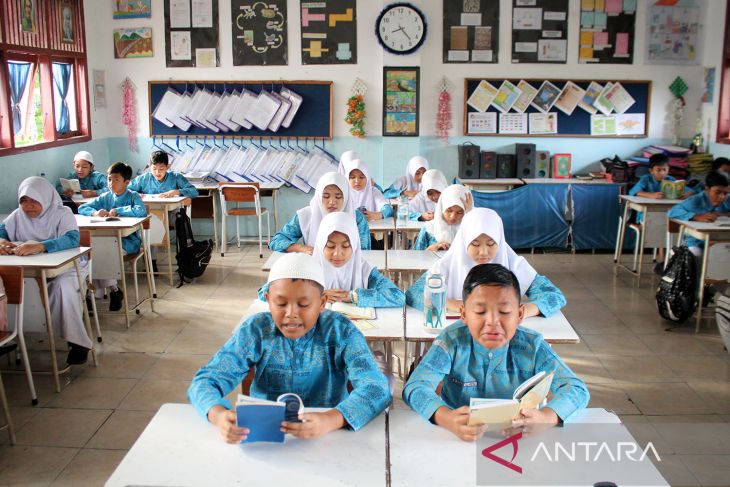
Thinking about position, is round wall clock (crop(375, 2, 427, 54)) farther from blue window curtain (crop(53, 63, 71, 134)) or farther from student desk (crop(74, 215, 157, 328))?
student desk (crop(74, 215, 157, 328))

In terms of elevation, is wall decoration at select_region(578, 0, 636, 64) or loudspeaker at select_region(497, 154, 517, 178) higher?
wall decoration at select_region(578, 0, 636, 64)

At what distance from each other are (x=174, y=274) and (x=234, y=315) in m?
1.73

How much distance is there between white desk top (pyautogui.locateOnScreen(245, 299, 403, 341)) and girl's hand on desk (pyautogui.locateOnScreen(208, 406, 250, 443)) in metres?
0.88

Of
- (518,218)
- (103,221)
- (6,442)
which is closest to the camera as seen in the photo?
(6,442)

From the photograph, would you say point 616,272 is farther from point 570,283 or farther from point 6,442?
point 6,442

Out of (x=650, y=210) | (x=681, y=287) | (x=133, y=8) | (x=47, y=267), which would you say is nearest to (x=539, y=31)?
(x=650, y=210)

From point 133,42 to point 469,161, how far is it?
4.65 metres

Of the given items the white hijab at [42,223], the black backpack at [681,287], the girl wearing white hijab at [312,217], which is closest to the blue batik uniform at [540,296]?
the girl wearing white hijab at [312,217]

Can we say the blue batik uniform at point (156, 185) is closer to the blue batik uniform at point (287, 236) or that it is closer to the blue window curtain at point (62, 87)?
the blue window curtain at point (62, 87)

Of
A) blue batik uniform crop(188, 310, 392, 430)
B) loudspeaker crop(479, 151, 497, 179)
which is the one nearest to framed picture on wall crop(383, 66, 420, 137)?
loudspeaker crop(479, 151, 497, 179)

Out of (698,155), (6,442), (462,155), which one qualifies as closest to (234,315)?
(6,442)

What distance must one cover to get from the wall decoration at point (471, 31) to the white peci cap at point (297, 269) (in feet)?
22.8

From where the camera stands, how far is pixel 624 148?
890 cm

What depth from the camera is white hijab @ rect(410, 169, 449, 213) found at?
6.55 m
